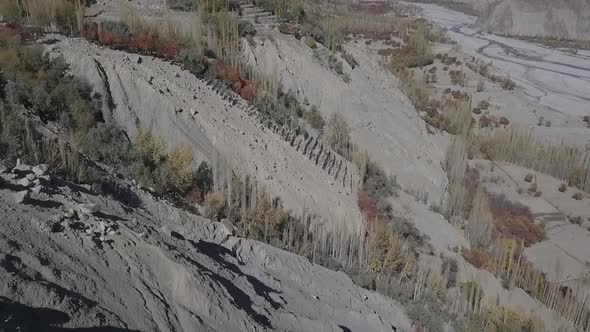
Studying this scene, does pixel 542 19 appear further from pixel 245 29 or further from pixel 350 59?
pixel 245 29

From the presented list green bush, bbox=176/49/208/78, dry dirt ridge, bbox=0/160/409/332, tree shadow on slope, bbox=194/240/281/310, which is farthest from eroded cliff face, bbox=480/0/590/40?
tree shadow on slope, bbox=194/240/281/310

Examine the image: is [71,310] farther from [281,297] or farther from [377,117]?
[377,117]

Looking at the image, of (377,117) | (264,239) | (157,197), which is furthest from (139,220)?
(377,117)

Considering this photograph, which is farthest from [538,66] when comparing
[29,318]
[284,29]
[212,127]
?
[29,318]

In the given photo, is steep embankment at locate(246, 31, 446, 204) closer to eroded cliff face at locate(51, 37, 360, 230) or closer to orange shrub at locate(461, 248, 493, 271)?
orange shrub at locate(461, 248, 493, 271)

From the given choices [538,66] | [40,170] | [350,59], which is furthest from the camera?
[538,66]

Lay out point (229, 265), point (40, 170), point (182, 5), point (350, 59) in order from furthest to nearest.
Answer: point (350, 59), point (182, 5), point (229, 265), point (40, 170)
